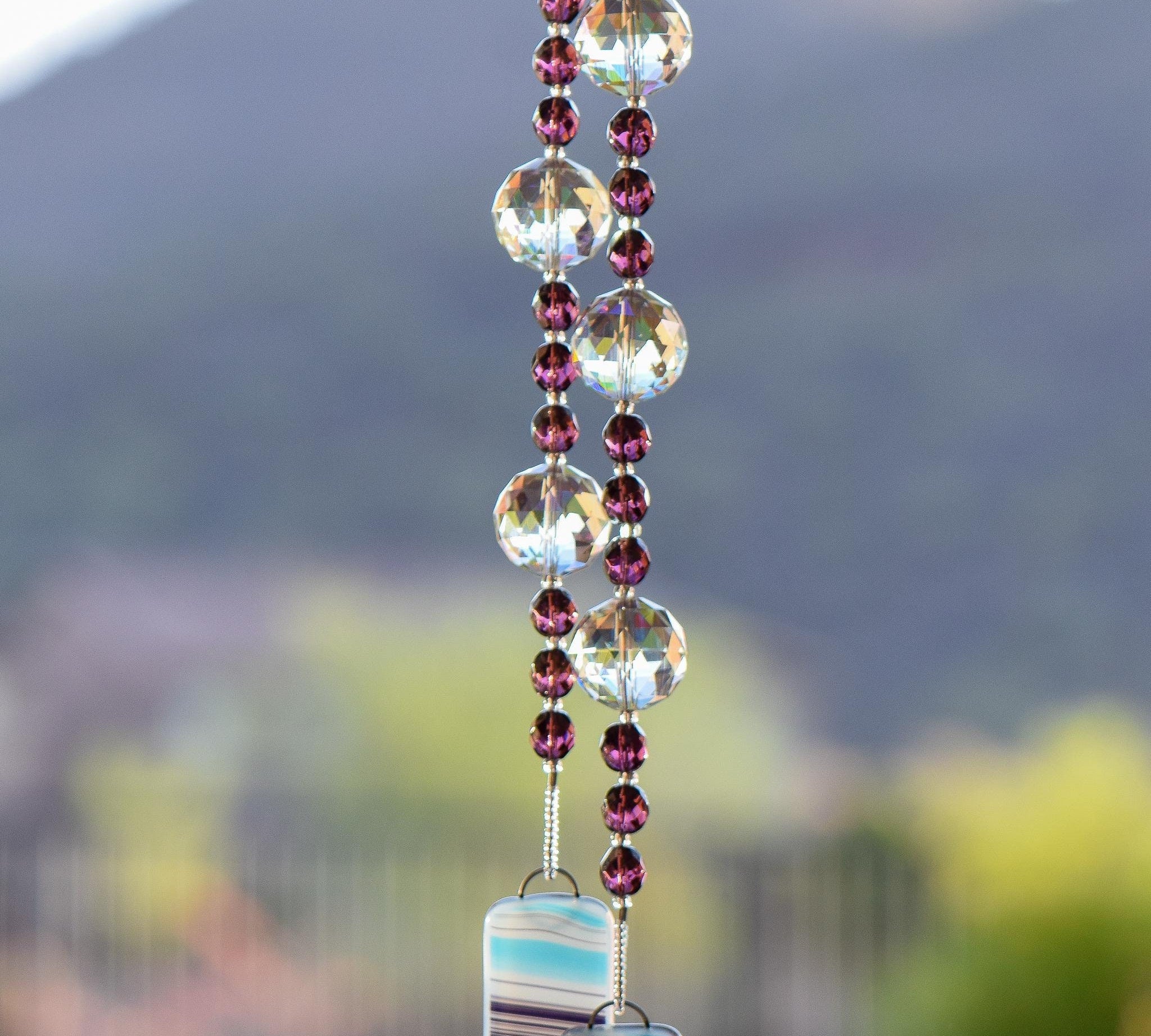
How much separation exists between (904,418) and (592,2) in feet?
6.22

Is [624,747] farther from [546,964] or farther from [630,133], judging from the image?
[630,133]

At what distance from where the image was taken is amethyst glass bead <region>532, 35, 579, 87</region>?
476 millimetres

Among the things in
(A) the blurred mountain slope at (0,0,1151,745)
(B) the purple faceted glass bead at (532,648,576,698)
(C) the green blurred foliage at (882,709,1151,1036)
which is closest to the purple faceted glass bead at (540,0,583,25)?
(B) the purple faceted glass bead at (532,648,576,698)

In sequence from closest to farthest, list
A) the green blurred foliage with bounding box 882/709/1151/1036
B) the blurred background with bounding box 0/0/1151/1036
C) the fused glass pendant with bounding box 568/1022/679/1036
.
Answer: the fused glass pendant with bounding box 568/1022/679/1036
the green blurred foliage with bounding box 882/709/1151/1036
the blurred background with bounding box 0/0/1151/1036

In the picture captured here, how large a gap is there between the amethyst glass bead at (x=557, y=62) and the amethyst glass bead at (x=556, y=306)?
0.21ft

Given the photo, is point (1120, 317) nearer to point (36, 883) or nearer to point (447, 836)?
point (447, 836)

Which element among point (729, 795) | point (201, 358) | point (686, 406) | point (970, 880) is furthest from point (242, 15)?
point (970, 880)

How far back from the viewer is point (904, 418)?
2309 millimetres

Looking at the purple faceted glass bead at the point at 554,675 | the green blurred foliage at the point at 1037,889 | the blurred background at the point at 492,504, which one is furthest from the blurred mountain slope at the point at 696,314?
the purple faceted glass bead at the point at 554,675

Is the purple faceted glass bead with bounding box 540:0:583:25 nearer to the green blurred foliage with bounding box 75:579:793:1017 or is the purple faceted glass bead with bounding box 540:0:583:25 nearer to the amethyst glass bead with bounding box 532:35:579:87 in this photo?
the amethyst glass bead with bounding box 532:35:579:87

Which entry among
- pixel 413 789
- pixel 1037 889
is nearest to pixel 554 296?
pixel 1037 889

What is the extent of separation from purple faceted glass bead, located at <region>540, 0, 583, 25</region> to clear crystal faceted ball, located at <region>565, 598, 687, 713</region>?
19 centimetres

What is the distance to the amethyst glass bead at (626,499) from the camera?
461mm

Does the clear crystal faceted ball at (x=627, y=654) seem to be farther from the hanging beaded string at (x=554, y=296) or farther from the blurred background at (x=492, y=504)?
the blurred background at (x=492, y=504)
